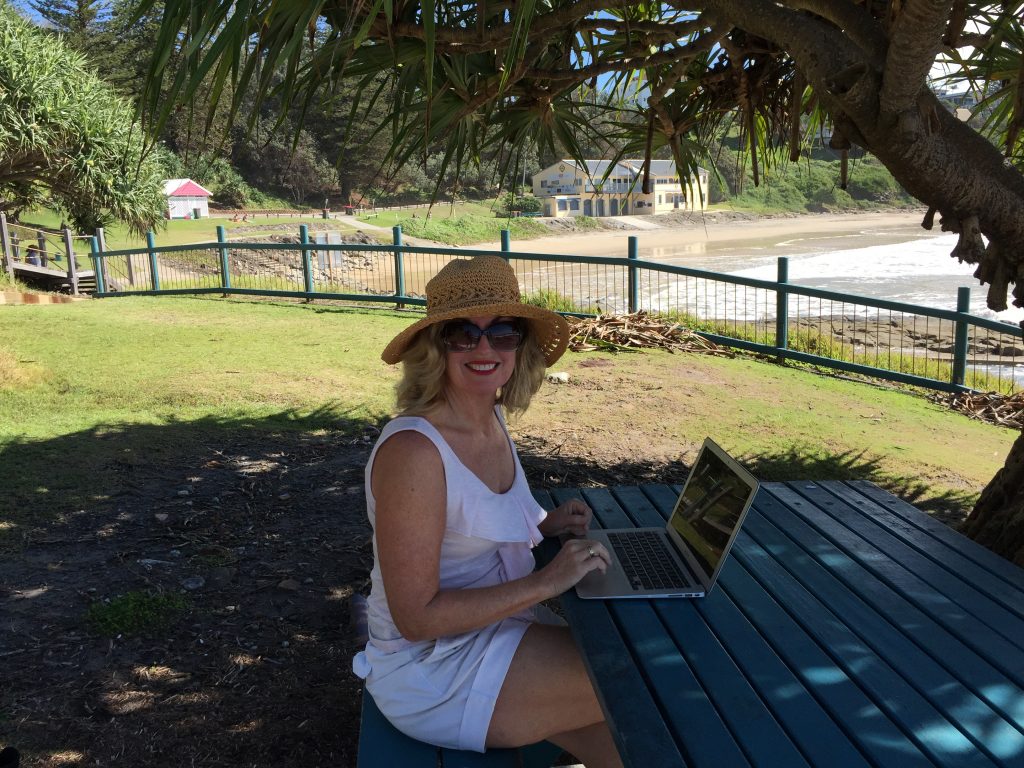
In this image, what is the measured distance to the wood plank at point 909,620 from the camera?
167 centimetres

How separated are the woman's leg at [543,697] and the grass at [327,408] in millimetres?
3331

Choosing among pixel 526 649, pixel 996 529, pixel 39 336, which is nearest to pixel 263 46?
pixel 526 649

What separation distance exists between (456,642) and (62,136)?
20804 mm

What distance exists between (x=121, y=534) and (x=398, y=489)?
116 inches

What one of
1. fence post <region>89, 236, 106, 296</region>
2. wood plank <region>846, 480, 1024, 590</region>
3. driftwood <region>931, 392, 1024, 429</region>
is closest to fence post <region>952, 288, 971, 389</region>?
driftwood <region>931, 392, 1024, 429</region>

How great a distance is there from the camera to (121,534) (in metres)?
4.26

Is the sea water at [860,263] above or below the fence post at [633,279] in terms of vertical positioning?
below

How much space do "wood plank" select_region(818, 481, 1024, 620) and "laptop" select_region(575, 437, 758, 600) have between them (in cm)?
65

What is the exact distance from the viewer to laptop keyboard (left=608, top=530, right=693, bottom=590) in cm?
215

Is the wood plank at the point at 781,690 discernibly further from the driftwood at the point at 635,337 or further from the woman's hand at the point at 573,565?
the driftwood at the point at 635,337

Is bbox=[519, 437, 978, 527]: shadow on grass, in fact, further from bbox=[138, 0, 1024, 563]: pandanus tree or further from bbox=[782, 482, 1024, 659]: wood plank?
bbox=[782, 482, 1024, 659]: wood plank

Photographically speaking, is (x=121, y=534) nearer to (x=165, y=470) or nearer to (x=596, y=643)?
(x=165, y=470)

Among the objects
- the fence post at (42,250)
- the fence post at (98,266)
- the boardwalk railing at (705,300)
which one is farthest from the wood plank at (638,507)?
the fence post at (42,250)

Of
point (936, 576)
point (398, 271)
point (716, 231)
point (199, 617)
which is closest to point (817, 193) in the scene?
point (716, 231)
